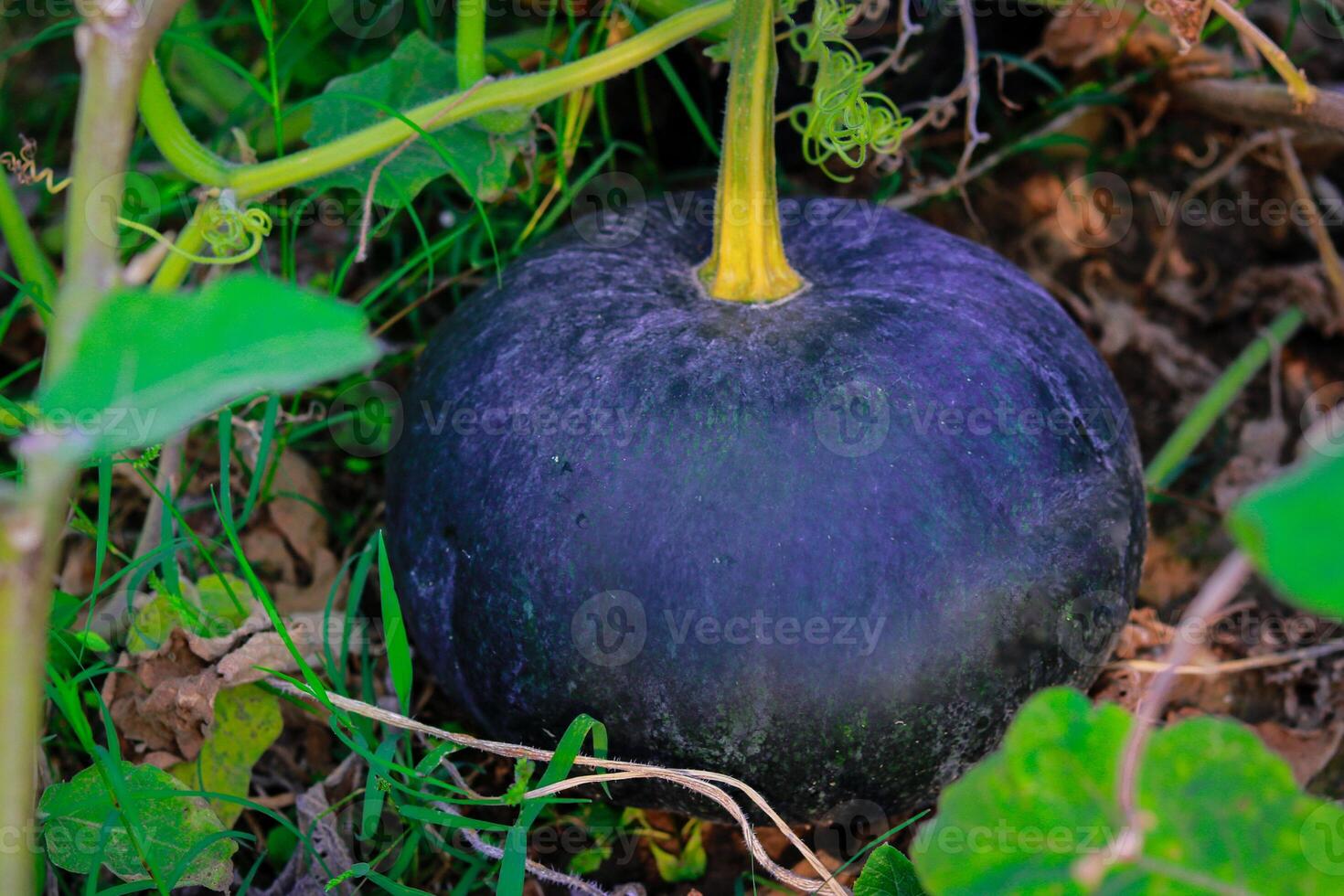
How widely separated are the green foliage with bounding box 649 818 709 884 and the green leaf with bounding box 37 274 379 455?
1032 mm

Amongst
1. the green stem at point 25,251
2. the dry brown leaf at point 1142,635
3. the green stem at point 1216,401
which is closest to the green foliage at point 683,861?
the dry brown leaf at point 1142,635

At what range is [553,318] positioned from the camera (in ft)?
4.87

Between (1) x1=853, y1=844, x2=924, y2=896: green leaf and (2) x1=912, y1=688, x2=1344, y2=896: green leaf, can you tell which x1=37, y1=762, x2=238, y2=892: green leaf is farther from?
(2) x1=912, y1=688, x2=1344, y2=896: green leaf

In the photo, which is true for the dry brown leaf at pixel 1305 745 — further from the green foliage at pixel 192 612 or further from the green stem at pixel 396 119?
the green foliage at pixel 192 612

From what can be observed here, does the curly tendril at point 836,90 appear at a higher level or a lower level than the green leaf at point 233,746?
higher

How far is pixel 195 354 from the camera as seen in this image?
0.70m

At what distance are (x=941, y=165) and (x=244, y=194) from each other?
1.28 meters

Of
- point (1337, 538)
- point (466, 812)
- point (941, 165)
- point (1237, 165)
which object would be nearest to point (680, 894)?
point (466, 812)

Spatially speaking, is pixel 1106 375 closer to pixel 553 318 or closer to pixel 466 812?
pixel 553 318

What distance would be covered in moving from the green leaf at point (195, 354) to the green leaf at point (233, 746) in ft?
2.85

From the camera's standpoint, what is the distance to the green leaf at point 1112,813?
0.76m

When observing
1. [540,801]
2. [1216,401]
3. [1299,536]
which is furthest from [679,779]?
[1216,401]

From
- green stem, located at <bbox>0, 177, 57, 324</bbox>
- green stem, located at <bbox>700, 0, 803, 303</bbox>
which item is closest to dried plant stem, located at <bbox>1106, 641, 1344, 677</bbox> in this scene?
green stem, located at <bbox>700, 0, 803, 303</bbox>

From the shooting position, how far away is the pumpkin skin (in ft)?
4.19
